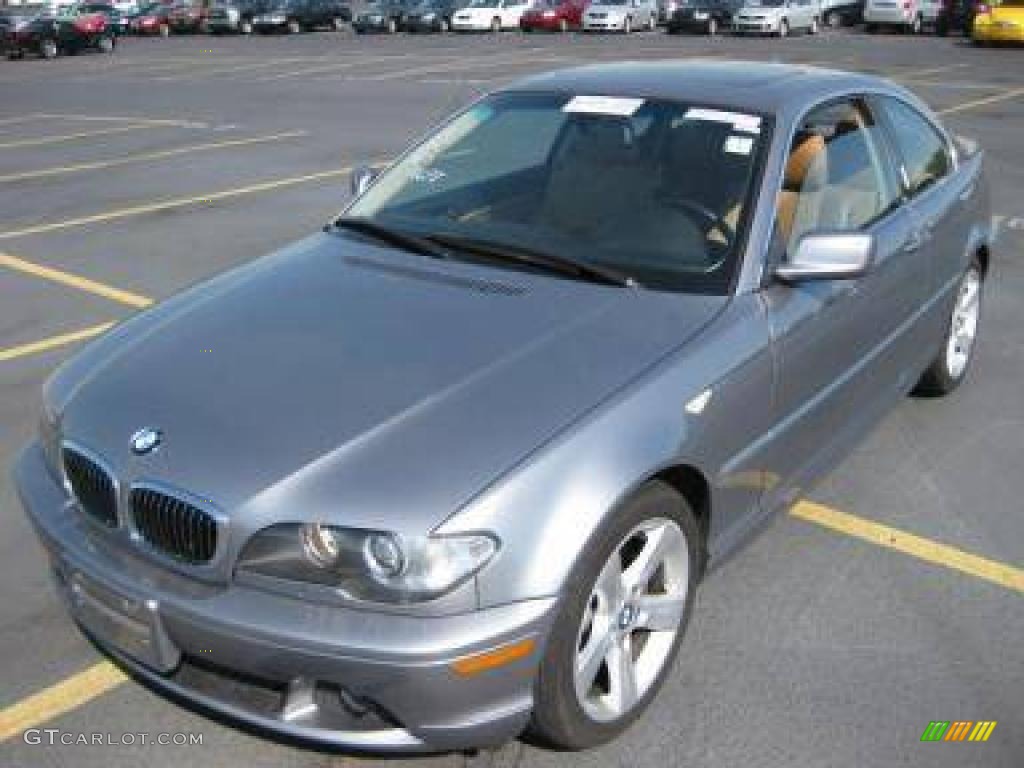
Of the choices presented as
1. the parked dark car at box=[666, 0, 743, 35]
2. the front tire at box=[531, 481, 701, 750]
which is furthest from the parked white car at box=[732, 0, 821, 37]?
the front tire at box=[531, 481, 701, 750]

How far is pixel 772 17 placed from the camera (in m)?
32.5

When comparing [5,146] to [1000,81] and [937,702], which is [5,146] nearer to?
[937,702]

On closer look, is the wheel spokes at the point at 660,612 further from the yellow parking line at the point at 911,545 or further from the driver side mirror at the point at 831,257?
the yellow parking line at the point at 911,545

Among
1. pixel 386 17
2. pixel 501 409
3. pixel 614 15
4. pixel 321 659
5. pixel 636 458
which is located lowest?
pixel 386 17

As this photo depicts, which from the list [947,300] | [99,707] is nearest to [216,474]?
[99,707]

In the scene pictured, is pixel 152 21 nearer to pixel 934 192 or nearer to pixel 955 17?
pixel 955 17

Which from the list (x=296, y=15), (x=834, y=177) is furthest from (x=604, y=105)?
(x=296, y=15)

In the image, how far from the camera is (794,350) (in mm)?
3600

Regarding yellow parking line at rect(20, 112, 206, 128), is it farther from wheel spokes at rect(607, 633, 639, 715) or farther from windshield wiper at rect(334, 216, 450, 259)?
wheel spokes at rect(607, 633, 639, 715)

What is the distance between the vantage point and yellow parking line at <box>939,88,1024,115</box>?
16.2 metres

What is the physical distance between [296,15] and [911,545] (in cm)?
4187

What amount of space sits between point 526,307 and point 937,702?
64.5 inches

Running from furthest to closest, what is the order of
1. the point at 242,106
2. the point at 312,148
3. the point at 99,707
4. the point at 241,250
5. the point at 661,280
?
the point at 242,106 → the point at 312,148 → the point at 241,250 → the point at 661,280 → the point at 99,707

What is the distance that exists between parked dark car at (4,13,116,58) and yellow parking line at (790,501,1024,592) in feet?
119
